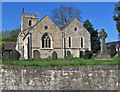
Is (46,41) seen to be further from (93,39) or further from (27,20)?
(93,39)

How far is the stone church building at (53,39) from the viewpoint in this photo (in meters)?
33.6

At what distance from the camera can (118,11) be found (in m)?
34.2

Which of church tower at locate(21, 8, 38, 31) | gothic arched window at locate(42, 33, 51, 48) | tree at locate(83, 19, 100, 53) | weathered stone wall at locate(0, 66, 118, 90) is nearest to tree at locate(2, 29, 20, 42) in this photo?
church tower at locate(21, 8, 38, 31)

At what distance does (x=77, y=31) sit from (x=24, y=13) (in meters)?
17.6

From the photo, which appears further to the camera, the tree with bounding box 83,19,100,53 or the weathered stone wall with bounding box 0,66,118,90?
the tree with bounding box 83,19,100,53

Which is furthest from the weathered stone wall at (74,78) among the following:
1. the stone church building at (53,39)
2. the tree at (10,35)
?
the tree at (10,35)

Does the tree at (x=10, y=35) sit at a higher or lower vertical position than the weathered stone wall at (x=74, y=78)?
higher

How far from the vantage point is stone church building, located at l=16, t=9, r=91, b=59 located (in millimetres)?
33625

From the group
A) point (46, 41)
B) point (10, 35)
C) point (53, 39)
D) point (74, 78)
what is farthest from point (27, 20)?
point (74, 78)

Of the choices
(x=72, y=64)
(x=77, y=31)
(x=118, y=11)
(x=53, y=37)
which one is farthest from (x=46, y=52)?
(x=72, y=64)

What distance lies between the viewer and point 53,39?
115ft

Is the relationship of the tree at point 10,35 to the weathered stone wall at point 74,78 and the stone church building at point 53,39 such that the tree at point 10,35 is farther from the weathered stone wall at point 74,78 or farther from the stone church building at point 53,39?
the weathered stone wall at point 74,78

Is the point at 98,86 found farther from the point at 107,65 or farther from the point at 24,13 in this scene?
the point at 24,13

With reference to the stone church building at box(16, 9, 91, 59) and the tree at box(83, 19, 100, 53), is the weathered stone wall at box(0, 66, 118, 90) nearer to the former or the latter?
the stone church building at box(16, 9, 91, 59)
